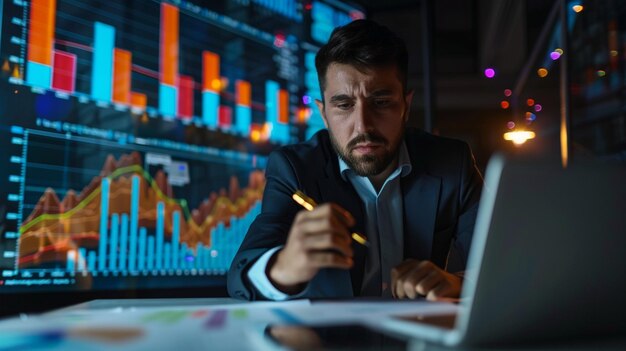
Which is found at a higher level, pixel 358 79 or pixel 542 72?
pixel 542 72

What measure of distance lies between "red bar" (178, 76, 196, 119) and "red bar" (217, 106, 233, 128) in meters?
0.12

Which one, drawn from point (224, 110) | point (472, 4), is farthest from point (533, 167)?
point (472, 4)

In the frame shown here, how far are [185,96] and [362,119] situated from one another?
1.91 ft

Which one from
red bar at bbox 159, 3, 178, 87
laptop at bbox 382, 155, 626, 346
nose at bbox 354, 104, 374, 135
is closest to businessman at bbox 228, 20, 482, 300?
nose at bbox 354, 104, 374, 135

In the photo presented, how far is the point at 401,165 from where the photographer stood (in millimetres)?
1451

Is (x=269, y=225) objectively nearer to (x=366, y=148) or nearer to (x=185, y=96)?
(x=366, y=148)

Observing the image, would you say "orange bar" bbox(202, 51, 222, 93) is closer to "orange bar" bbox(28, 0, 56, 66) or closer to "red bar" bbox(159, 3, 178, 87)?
"red bar" bbox(159, 3, 178, 87)

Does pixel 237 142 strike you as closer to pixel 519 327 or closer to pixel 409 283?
pixel 409 283

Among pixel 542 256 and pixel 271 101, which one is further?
pixel 271 101

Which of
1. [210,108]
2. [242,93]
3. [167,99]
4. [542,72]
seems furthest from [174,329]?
[542,72]

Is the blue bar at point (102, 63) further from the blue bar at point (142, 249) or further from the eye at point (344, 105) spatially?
the eye at point (344, 105)

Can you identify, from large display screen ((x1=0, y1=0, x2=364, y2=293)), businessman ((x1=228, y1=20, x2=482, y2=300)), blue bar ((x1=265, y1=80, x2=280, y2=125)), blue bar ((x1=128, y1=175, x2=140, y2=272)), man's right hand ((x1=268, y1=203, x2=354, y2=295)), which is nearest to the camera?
man's right hand ((x1=268, y1=203, x2=354, y2=295))

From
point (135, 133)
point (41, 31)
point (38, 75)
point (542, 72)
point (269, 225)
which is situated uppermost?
point (542, 72)

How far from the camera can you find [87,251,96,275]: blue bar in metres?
1.34
